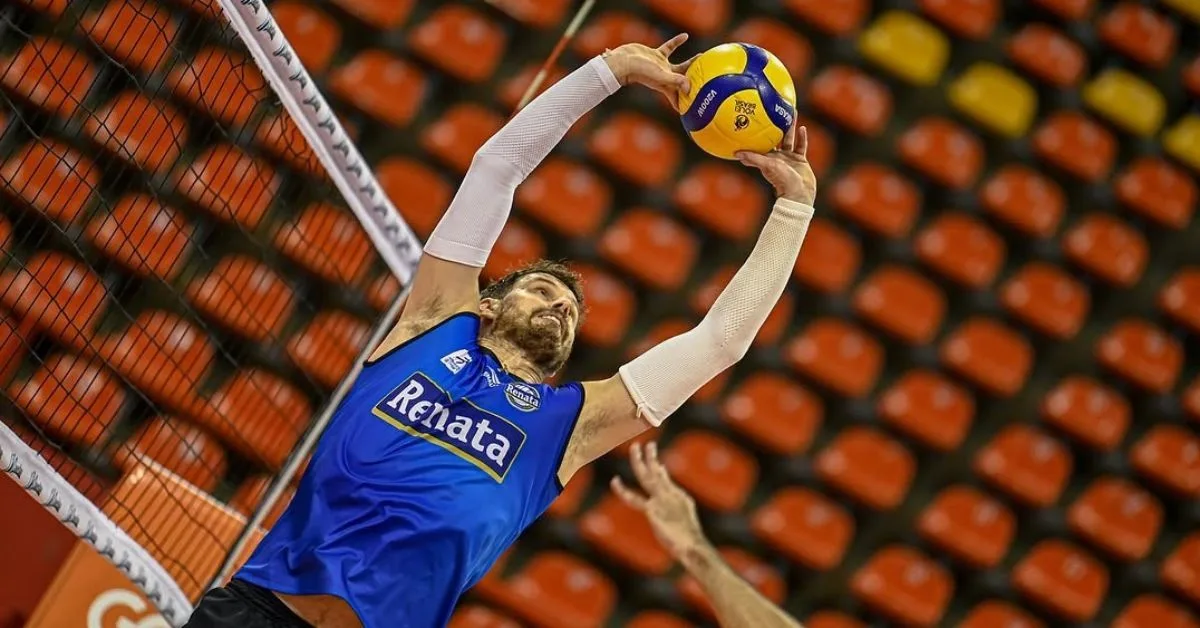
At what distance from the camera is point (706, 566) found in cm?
277

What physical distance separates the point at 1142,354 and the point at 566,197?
9.85ft

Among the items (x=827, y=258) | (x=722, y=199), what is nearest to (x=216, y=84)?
(x=722, y=199)

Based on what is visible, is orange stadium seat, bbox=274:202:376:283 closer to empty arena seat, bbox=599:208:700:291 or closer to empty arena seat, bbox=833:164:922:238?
empty arena seat, bbox=599:208:700:291

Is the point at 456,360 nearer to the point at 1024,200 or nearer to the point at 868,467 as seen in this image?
the point at 868,467

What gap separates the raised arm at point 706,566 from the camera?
276 centimetres

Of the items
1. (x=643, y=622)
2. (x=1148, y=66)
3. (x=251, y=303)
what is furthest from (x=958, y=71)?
(x=251, y=303)

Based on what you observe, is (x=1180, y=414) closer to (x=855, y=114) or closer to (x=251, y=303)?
(x=855, y=114)

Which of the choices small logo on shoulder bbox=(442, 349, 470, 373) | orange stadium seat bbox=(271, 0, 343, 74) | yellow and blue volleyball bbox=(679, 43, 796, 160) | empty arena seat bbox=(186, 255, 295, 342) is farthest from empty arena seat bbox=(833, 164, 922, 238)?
small logo on shoulder bbox=(442, 349, 470, 373)

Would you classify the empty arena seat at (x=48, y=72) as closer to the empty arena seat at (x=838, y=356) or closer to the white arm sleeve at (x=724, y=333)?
the empty arena seat at (x=838, y=356)

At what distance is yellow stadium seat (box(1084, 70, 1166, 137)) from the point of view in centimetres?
680

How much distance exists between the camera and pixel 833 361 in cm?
639

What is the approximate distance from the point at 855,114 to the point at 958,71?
0.70m

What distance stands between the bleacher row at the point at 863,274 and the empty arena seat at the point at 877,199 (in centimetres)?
2

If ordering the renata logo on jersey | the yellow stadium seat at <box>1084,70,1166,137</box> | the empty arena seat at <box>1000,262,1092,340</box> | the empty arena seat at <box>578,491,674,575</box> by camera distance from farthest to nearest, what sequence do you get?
the yellow stadium seat at <box>1084,70,1166,137</box> < the empty arena seat at <box>1000,262,1092,340</box> < the empty arena seat at <box>578,491,674,575</box> < the renata logo on jersey
